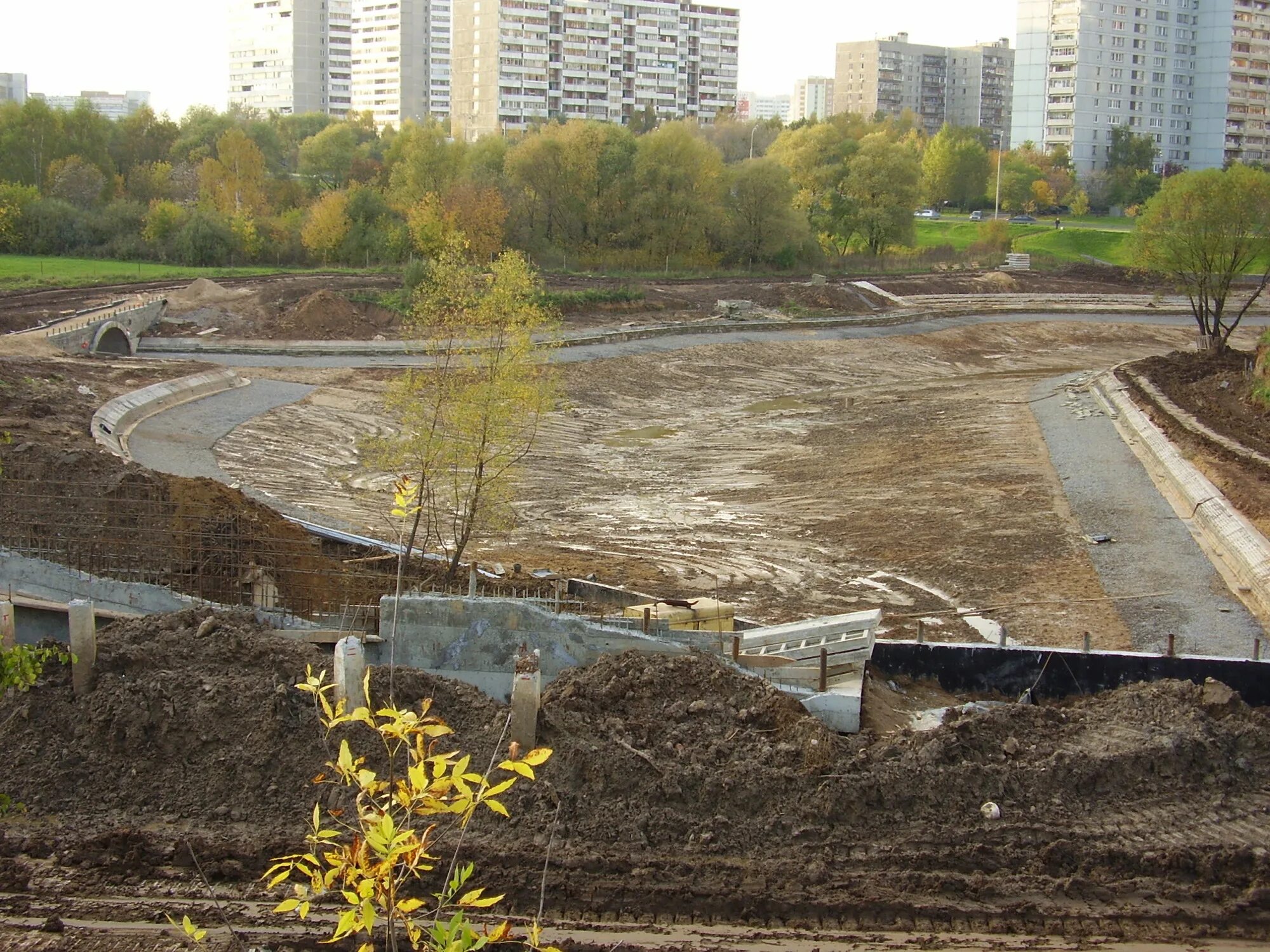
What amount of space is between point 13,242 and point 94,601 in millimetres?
50755

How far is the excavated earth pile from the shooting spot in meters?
12.7

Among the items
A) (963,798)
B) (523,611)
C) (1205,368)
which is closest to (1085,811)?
(963,798)

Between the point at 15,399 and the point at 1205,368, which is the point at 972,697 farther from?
the point at 1205,368

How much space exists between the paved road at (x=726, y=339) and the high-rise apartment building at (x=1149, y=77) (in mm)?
54758

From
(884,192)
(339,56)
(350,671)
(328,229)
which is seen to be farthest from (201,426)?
(339,56)

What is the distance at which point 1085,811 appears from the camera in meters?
14.5

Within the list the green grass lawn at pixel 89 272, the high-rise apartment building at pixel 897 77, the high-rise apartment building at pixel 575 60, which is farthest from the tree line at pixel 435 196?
the high-rise apartment building at pixel 897 77

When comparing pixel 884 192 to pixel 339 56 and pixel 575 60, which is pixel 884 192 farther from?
pixel 339 56

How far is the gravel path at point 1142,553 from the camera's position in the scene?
21766 millimetres

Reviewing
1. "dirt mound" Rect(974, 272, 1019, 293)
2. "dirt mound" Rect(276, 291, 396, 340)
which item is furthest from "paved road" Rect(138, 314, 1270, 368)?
"dirt mound" Rect(974, 272, 1019, 293)

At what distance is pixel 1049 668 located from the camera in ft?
60.1

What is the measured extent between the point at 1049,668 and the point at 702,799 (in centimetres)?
639

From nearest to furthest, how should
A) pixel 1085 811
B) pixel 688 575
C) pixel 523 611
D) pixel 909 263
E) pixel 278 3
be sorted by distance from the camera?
1. pixel 1085 811
2. pixel 523 611
3. pixel 688 575
4. pixel 909 263
5. pixel 278 3

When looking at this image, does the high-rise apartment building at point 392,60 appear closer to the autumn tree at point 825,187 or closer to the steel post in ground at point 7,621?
the autumn tree at point 825,187
